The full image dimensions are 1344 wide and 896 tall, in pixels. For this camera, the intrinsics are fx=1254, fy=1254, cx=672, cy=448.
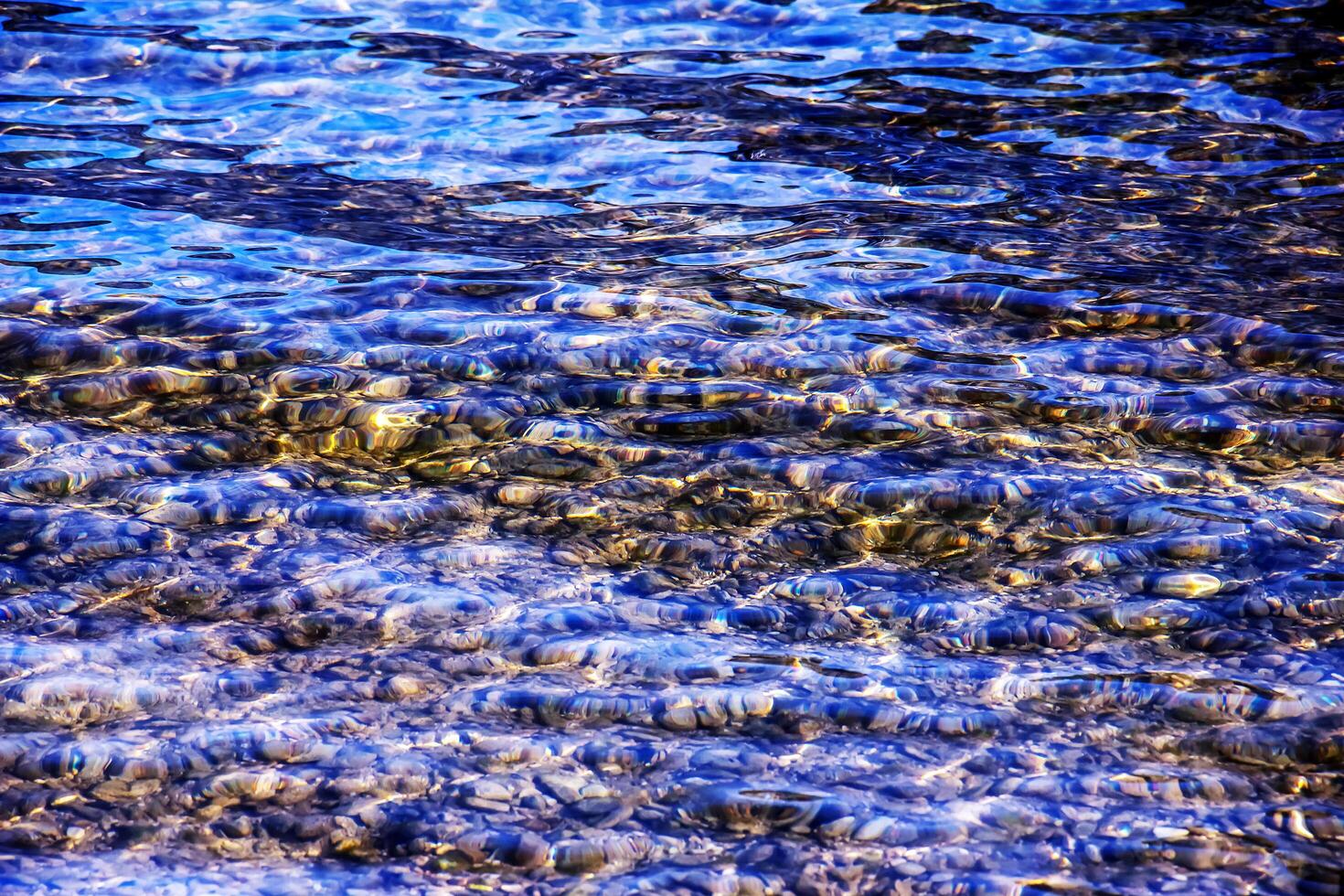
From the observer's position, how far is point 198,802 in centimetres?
257

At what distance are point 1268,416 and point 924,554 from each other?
4.32 feet

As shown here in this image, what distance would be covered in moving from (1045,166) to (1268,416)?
2.32 metres

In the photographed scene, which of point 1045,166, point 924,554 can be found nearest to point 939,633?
point 924,554

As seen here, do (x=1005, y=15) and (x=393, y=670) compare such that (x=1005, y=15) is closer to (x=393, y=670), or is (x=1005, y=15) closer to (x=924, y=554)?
(x=924, y=554)

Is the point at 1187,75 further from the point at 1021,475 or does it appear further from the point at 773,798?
the point at 773,798

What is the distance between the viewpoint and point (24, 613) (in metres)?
3.11

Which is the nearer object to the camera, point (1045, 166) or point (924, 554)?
point (924, 554)

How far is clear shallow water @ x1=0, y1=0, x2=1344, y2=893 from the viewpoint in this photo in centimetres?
255

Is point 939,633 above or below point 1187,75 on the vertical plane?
below

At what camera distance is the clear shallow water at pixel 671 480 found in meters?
2.55

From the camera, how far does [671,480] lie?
12.3ft

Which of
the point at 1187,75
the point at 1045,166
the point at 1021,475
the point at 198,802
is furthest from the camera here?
the point at 1187,75

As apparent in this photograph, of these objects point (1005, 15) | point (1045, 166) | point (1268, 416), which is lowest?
point (1268, 416)

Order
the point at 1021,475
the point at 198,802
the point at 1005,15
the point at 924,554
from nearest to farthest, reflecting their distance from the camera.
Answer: the point at 198,802 → the point at 924,554 → the point at 1021,475 → the point at 1005,15
